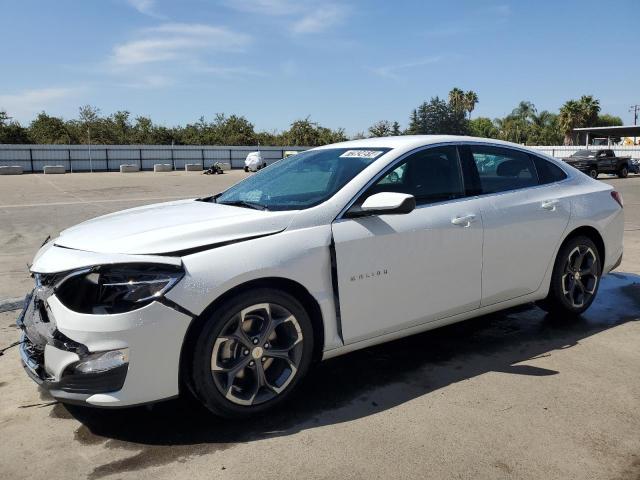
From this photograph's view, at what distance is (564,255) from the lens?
15.3ft

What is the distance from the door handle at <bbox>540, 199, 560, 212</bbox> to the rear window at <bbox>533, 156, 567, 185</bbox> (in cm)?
19

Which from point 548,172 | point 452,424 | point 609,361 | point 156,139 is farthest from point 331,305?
point 156,139

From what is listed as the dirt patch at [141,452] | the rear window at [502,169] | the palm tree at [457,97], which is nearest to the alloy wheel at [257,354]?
the dirt patch at [141,452]

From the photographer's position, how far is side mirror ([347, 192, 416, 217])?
3.35 m

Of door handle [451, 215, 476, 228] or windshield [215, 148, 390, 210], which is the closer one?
windshield [215, 148, 390, 210]

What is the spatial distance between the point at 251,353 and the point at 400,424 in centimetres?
91

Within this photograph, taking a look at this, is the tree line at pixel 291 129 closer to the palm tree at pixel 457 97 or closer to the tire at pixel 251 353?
the palm tree at pixel 457 97

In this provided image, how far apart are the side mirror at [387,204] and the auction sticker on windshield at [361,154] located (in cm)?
49

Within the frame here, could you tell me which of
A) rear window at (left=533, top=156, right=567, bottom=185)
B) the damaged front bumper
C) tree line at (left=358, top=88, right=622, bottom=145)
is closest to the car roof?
rear window at (left=533, top=156, right=567, bottom=185)

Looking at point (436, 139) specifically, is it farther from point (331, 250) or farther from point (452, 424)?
point (452, 424)

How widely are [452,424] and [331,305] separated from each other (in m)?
0.93

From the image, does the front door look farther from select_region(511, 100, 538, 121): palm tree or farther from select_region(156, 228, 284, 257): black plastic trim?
select_region(511, 100, 538, 121): palm tree

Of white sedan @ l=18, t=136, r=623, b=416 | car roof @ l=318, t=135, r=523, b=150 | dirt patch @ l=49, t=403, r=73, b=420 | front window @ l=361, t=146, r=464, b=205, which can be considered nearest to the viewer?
white sedan @ l=18, t=136, r=623, b=416

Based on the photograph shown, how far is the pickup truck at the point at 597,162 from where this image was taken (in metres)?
30.2
